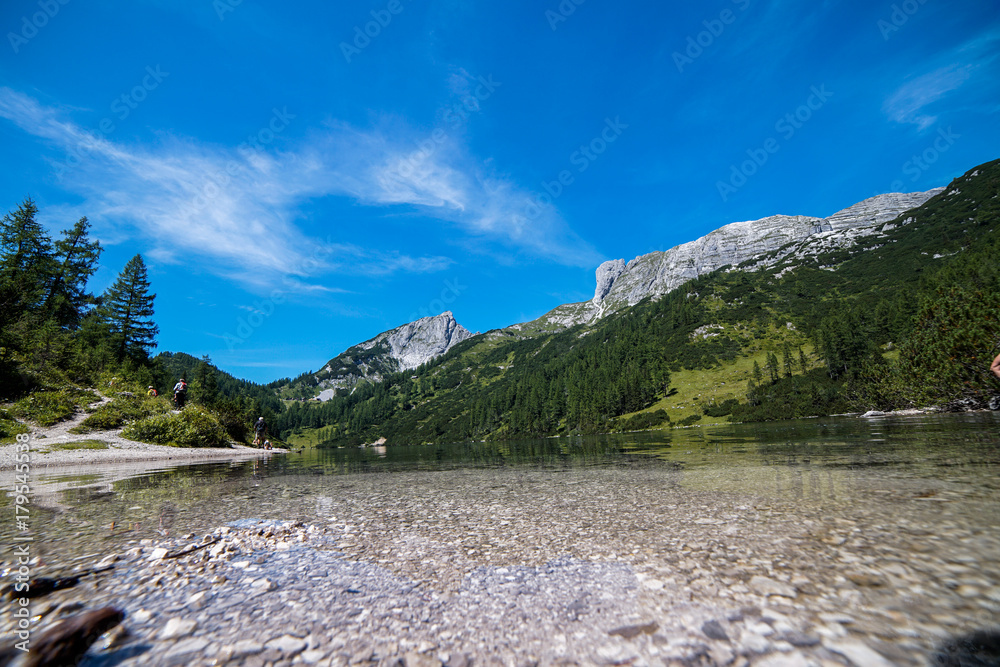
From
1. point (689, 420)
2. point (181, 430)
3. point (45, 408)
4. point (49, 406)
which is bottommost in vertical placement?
point (689, 420)

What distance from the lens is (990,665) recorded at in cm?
286

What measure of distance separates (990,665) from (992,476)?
11.0 metres

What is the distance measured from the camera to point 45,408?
95.4 ft

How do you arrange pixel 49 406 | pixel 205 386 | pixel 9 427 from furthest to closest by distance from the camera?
pixel 205 386 < pixel 49 406 < pixel 9 427

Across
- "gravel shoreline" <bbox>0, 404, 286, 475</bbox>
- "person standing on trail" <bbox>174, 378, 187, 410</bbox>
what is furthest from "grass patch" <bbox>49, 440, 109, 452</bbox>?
"person standing on trail" <bbox>174, 378, 187, 410</bbox>

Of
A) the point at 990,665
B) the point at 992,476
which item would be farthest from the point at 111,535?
the point at 992,476

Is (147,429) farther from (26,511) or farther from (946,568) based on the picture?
(946,568)

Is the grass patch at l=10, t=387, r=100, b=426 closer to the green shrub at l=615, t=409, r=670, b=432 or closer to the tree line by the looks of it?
the tree line

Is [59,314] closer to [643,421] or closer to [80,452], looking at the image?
[80,452]

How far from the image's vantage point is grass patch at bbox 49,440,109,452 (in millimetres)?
25664

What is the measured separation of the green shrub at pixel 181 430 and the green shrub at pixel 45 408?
3.96 meters

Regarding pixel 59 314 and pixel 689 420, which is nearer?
pixel 59 314

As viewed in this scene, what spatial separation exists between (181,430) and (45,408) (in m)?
9.16

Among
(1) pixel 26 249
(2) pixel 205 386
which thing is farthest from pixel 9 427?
(2) pixel 205 386
